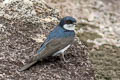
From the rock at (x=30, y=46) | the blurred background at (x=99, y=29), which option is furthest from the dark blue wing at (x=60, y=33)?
the blurred background at (x=99, y=29)

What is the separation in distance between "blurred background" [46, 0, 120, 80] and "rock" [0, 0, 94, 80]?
286 centimetres

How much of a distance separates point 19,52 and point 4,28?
2.30 ft

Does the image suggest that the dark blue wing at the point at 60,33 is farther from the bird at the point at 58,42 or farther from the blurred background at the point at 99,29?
the blurred background at the point at 99,29

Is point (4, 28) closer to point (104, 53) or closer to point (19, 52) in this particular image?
point (19, 52)

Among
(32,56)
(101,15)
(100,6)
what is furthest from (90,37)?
(32,56)

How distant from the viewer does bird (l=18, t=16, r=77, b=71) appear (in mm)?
5111

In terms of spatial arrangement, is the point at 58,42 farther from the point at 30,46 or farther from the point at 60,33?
the point at 30,46

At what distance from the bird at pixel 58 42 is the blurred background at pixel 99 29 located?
3.23m

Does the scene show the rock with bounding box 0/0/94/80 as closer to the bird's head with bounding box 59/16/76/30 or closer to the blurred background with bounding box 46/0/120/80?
the bird's head with bounding box 59/16/76/30

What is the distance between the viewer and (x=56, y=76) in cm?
493

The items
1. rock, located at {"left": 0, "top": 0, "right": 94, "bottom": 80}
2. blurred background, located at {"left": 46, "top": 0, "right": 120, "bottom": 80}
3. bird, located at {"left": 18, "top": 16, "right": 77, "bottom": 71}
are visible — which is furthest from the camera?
blurred background, located at {"left": 46, "top": 0, "right": 120, "bottom": 80}

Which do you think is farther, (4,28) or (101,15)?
(101,15)

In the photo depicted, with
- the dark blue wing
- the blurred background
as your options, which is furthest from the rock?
the blurred background

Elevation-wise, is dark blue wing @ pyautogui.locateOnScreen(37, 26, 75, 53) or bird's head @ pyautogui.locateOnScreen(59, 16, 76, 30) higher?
bird's head @ pyautogui.locateOnScreen(59, 16, 76, 30)
